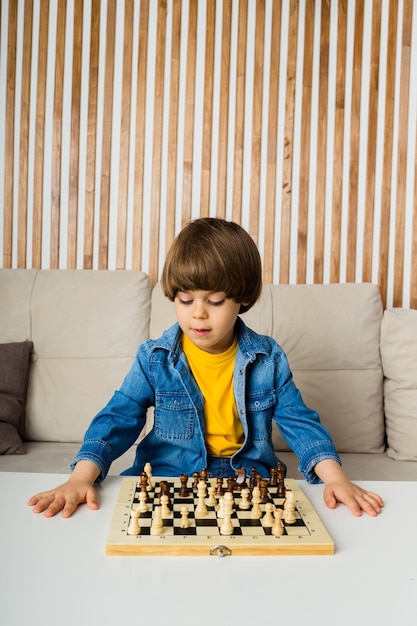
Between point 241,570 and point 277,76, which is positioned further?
point 277,76

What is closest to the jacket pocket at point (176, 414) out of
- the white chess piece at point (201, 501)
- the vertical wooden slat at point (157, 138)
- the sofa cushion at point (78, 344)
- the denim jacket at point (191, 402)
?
the denim jacket at point (191, 402)

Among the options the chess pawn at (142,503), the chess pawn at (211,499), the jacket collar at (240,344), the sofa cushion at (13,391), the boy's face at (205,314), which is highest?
the boy's face at (205,314)

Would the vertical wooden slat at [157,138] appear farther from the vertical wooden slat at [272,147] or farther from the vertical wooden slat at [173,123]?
the vertical wooden slat at [272,147]

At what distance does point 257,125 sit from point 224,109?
160 millimetres

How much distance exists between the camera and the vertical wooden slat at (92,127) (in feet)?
8.46

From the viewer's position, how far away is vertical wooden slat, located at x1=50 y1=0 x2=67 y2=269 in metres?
2.59

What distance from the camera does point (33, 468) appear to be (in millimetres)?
1854

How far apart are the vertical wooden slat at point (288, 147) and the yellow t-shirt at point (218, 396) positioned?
122 centimetres

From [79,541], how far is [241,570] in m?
0.24

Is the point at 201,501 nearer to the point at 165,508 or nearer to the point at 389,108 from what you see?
the point at 165,508

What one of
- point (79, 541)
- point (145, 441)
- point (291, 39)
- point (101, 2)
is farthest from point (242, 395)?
point (101, 2)

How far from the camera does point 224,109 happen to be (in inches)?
101

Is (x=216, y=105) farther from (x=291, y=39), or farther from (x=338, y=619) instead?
(x=338, y=619)

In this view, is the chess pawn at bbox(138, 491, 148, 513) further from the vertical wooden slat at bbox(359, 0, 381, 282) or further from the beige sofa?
the vertical wooden slat at bbox(359, 0, 381, 282)
